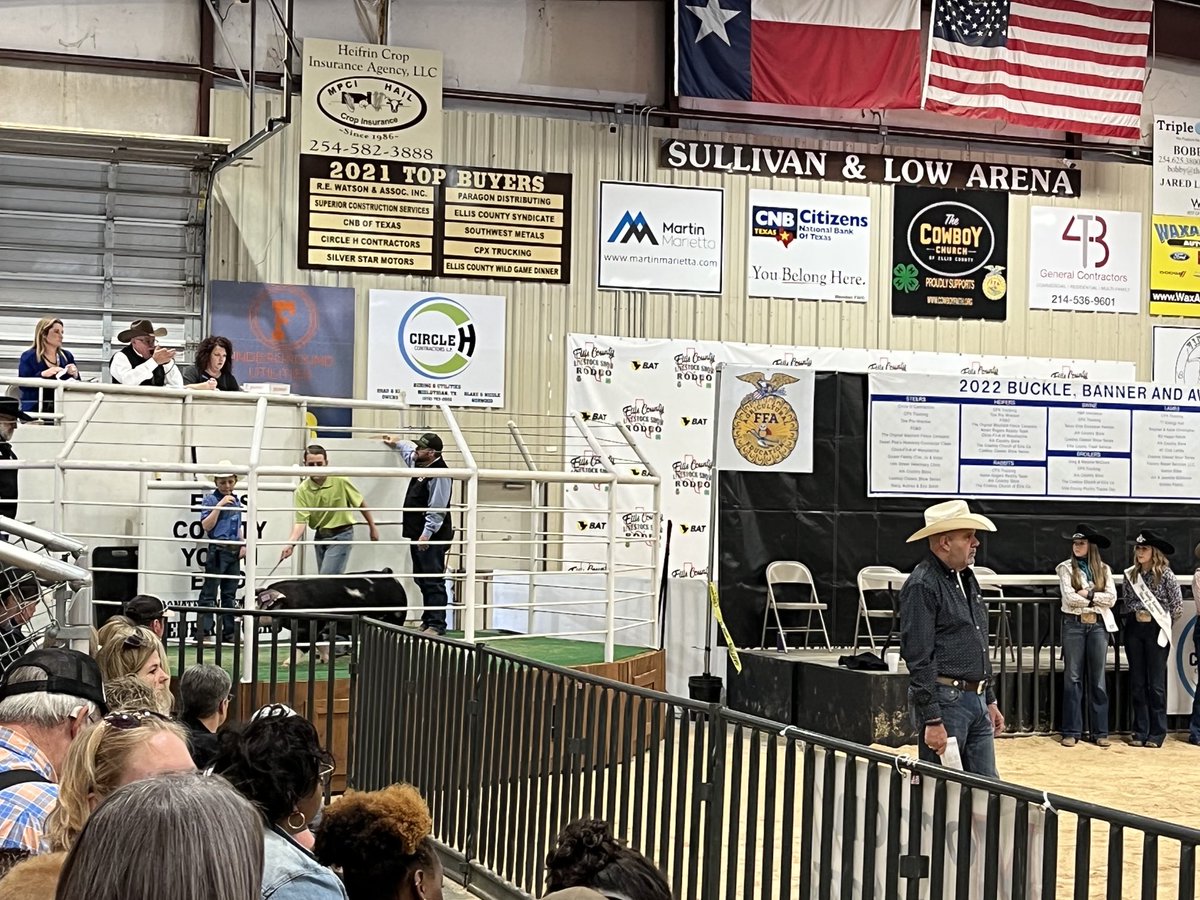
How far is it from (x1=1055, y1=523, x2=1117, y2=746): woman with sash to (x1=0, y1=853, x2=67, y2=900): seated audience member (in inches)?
481

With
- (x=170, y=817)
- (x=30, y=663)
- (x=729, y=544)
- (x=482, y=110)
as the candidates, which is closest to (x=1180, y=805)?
(x=729, y=544)

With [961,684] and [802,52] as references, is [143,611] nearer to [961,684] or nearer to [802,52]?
[961,684]

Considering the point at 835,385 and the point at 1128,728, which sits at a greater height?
the point at 835,385

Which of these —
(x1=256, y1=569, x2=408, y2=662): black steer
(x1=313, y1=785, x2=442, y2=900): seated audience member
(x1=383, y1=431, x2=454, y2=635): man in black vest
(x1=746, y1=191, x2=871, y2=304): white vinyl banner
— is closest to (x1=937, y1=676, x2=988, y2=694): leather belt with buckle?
(x1=313, y1=785, x2=442, y2=900): seated audience member

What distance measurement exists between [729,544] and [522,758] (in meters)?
7.45

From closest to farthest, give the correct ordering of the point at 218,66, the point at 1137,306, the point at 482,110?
the point at 218,66 → the point at 482,110 → the point at 1137,306

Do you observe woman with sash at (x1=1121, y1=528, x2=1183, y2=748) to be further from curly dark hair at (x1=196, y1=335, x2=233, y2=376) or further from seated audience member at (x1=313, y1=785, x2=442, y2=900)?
seated audience member at (x1=313, y1=785, x2=442, y2=900)

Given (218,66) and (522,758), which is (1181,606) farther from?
(218,66)

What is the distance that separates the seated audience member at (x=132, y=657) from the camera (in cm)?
603

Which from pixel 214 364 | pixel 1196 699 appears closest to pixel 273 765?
pixel 214 364

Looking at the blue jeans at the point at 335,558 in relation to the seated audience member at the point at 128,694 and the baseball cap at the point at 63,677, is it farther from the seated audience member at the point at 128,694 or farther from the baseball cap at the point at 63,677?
the baseball cap at the point at 63,677

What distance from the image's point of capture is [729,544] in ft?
45.8

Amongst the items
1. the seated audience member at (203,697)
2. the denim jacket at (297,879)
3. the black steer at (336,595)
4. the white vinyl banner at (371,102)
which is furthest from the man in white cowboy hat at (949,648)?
the white vinyl banner at (371,102)

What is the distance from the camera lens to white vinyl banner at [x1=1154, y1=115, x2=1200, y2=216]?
20250 mm
